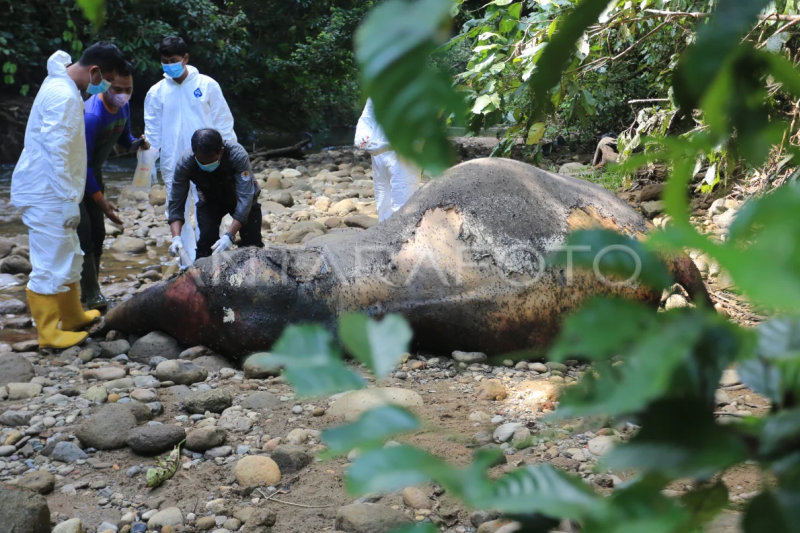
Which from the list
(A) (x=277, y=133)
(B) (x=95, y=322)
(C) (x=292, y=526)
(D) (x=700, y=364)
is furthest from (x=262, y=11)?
(D) (x=700, y=364)

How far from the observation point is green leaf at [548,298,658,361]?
1.51ft

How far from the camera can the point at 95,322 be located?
4.94 metres

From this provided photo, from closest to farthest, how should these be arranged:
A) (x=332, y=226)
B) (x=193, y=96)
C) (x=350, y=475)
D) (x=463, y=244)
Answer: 1. (x=350, y=475)
2. (x=463, y=244)
3. (x=193, y=96)
4. (x=332, y=226)

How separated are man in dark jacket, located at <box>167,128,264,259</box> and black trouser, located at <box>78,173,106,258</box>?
2.02 feet

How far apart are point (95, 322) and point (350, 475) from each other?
16.3 feet

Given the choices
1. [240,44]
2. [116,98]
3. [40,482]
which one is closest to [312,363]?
[40,482]

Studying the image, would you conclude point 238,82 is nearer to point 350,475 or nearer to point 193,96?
point 193,96

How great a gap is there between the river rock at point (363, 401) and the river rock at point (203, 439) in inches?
20.3

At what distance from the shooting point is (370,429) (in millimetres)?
479

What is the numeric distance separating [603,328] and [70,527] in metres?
2.37

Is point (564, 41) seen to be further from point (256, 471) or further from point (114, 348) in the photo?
point (114, 348)

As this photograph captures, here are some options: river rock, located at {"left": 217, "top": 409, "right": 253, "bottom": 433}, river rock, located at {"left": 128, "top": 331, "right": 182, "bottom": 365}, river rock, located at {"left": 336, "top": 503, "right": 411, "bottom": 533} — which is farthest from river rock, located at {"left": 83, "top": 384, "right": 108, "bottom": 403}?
river rock, located at {"left": 336, "top": 503, "right": 411, "bottom": 533}

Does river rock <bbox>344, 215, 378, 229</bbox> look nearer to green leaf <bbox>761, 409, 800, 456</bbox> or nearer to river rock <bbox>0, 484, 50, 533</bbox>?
river rock <bbox>0, 484, 50, 533</bbox>

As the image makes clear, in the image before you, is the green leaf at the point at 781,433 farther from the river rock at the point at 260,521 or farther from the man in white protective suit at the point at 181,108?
the man in white protective suit at the point at 181,108
